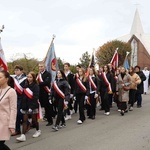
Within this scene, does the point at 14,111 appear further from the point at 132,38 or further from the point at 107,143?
the point at 132,38

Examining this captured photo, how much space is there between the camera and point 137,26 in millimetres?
92812

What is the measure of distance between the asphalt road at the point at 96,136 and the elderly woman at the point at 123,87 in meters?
0.88

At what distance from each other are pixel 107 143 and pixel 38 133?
1.77 meters

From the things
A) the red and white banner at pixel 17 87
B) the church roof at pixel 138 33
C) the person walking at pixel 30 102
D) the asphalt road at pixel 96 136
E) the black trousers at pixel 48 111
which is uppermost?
A: the church roof at pixel 138 33

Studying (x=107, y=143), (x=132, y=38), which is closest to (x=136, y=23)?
(x=132, y=38)

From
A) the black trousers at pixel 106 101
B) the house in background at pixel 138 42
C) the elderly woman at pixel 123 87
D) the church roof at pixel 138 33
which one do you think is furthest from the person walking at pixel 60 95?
the church roof at pixel 138 33

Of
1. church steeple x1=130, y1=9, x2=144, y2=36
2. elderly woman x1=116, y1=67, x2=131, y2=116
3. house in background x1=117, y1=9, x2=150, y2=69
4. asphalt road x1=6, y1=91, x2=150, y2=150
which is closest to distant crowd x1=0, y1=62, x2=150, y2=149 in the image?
elderly woman x1=116, y1=67, x2=131, y2=116

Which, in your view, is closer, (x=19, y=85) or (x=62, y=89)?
(x=19, y=85)

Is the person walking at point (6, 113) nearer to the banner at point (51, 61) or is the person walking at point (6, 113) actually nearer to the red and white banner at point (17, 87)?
the red and white banner at point (17, 87)

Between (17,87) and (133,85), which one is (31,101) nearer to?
(17,87)

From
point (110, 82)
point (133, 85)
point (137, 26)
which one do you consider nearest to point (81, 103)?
point (110, 82)

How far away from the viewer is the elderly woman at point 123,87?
11.1 m

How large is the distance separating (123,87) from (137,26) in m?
84.4

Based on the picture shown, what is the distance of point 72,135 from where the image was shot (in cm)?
785
